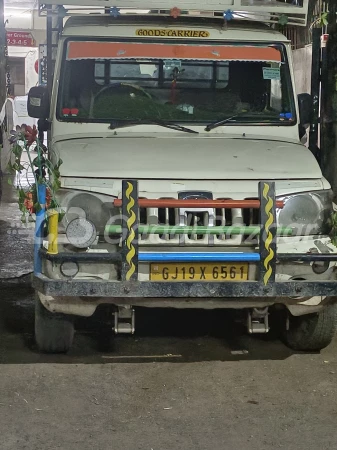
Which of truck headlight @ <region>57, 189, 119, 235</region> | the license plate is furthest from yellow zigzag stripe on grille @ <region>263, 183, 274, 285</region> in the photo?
truck headlight @ <region>57, 189, 119, 235</region>

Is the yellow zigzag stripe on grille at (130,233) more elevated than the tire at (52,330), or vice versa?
the yellow zigzag stripe on grille at (130,233)

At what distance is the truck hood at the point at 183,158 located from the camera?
17.1 ft

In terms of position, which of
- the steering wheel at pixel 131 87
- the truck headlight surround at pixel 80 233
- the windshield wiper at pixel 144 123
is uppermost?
the steering wheel at pixel 131 87

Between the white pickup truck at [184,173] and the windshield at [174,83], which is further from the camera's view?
the windshield at [174,83]

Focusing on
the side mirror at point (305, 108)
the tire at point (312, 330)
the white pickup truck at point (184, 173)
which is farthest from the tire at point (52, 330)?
the side mirror at point (305, 108)

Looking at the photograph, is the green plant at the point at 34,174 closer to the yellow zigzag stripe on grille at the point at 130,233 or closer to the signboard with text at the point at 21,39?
the yellow zigzag stripe on grille at the point at 130,233

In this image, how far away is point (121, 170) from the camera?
5.22 m

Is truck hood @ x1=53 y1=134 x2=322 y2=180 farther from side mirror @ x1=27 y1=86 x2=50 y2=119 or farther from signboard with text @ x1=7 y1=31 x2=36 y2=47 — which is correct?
signboard with text @ x1=7 y1=31 x2=36 y2=47

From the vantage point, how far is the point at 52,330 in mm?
5609

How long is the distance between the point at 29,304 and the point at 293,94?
289 cm

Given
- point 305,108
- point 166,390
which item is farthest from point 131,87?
point 166,390

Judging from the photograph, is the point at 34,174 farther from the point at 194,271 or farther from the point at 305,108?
the point at 305,108

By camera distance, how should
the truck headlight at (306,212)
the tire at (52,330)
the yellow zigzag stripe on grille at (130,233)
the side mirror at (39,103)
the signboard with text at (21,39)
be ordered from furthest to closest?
the signboard with text at (21,39) → the side mirror at (39,103) → the tire at (52,330) → the truck headlight at (306,212) → the yellow zigzag stripe on grille at (130,233)

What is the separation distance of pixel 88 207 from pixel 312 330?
1.82m
